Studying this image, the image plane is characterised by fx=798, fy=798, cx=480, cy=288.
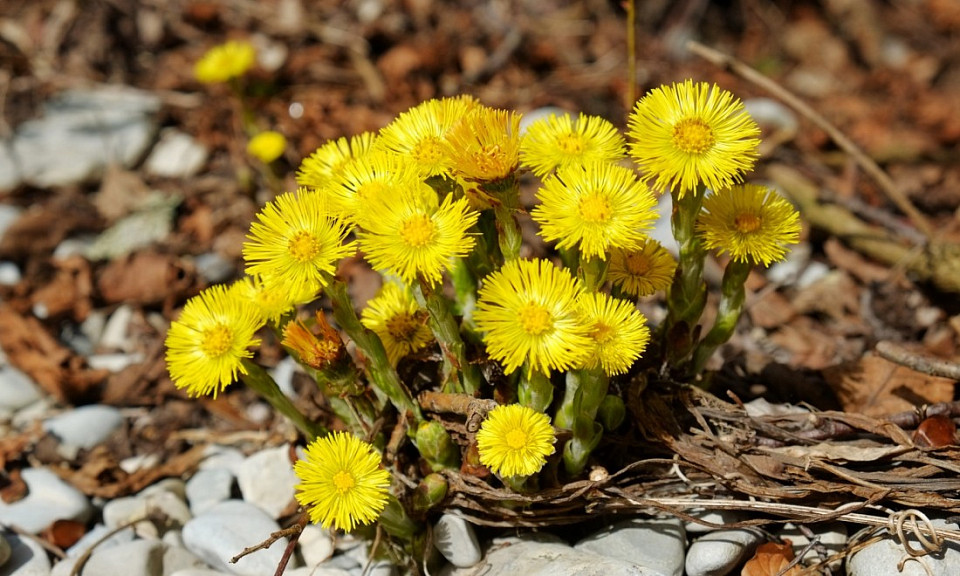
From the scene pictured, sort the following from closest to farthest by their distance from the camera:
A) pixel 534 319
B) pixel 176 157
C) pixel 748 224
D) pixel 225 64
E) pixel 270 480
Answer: pixel 534 319 < pixel 748 224 < pixel 270 480 < pixel 225 64 < pixel 176 157

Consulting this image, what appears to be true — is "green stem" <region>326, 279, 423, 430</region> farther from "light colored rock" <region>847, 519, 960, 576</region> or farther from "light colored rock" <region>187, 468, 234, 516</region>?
"light colored rock" <region>847, 519, 960, 576</region>

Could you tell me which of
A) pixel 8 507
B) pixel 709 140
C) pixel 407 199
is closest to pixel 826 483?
pixel 709 140

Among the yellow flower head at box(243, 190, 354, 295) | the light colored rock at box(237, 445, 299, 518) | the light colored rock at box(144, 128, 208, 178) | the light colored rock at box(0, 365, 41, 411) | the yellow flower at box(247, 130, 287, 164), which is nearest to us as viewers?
the yellow flower head at box(243, 190, 354, 295)

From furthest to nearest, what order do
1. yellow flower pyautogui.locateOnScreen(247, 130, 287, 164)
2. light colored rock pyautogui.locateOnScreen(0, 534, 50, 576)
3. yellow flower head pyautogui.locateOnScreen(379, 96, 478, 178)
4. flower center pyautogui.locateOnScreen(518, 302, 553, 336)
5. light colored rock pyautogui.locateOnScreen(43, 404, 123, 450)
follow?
yellow flower pyautogui.locateOnScreen(247, 130, 287, 164) < light colored rock pyautogui.locateOnScreen(43, 404, 123, 450) < light colored rock pyautogui.locateOnScreen(0, 534, 50, 576) < yellow flower head pyautogui.locateOnScreen(379, 96, 478, 178) < flower center pyautogui.locateOnScreen(518, 302, 553, 336)

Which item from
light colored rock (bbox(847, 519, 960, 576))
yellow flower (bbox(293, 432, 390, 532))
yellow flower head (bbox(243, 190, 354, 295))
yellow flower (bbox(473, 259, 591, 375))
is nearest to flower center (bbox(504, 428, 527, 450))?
yellow flower (bbox(473, 259, 591, 375))

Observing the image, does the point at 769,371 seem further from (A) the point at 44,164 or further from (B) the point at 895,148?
(A) the point at 44,164

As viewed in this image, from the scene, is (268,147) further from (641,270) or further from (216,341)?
(641,270)

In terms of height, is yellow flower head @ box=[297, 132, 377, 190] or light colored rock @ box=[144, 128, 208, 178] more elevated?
yellow flower head @ box=[297, 132, 377, 190]

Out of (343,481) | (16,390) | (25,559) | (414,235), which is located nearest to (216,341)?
(343,481)
